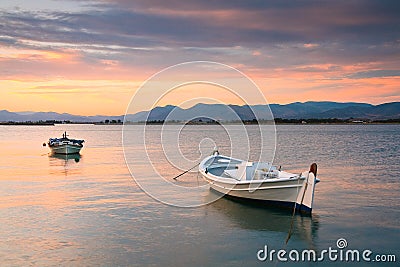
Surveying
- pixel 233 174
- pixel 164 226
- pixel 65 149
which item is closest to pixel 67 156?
pixel 65 149

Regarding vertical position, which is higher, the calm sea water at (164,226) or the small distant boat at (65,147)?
the small distant boat at (65,147)

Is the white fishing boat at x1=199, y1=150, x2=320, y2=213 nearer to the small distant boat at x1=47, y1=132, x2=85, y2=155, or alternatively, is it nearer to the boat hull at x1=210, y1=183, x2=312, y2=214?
the boat hull at x1=210, y1=183, x2=312, y2=214

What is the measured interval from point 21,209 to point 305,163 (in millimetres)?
24996

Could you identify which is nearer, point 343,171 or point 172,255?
point 172,255

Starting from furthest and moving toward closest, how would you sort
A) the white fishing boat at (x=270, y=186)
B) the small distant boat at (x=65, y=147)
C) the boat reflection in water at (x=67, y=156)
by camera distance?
1. the small distant boat at (x=65, y=147)
2. the boat reflection in water at (x=67, y=156)
3. the white fishing boat at (x=270, y=186)

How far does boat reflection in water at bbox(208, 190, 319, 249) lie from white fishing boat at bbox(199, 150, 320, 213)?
33 centimetres

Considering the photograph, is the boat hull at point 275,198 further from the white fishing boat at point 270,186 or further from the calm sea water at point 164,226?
the calm sea water at point 164,226

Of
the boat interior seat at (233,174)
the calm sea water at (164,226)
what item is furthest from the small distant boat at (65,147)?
the boat interior seat at (233,174)

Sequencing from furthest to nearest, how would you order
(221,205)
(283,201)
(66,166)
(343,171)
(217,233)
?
(66,166) → (343,171) → (221,205) → (283,201) → (217,233)

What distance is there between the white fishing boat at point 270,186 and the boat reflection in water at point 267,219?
0.33 metres

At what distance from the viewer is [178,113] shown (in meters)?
20.2

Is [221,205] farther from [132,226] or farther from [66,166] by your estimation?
[66,166]

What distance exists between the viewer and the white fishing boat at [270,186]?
55.3 ft

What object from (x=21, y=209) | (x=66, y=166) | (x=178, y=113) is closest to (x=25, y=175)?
(x=66, y=166)
